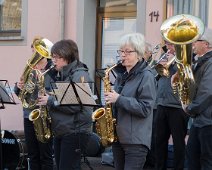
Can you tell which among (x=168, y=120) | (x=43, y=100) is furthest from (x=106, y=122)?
(x=168, y=120)

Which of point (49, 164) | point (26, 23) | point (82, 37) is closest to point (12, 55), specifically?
point (26, 23)

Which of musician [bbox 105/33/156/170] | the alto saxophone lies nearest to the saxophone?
musician [bbox 105/33/156/170]

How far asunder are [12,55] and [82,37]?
1669 millimetres

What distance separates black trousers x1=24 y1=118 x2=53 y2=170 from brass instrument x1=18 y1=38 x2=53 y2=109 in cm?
24

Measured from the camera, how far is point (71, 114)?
19.3ft

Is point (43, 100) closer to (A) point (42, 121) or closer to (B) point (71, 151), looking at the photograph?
(A) point (42, 121)

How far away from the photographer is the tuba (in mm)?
5172

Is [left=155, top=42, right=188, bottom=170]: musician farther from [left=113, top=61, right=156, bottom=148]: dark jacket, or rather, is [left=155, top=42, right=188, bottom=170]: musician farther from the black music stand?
[left=113, top=61, right=156, bottom=148]: dark jacket

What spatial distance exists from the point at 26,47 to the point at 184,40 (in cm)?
605

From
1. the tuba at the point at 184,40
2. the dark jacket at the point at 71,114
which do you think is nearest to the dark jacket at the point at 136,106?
the tuba at the point at 184,40

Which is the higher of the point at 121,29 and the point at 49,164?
the point at 121,29

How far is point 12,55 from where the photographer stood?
1105 centimetres

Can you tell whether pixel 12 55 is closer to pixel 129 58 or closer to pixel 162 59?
pixel 162 59

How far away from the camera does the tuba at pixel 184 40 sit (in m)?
5.17
